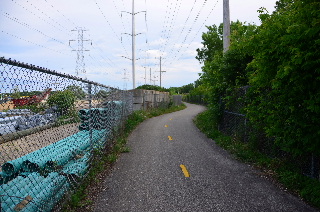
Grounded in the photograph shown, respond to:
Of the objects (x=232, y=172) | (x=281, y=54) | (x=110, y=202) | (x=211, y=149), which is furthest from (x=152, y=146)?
(x=281, y=54)

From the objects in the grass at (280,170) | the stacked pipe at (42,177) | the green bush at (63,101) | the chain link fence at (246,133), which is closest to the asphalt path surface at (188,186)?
the grass at (280,170)

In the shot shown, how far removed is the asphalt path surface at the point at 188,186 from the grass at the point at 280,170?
218 mm

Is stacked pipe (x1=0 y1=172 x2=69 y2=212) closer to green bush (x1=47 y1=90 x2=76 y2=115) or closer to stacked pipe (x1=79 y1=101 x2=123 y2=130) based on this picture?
green bush (x1=47 y1=90 x2=76 y2=115)

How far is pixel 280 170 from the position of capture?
19.2 ft

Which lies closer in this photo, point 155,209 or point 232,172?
point 155,209

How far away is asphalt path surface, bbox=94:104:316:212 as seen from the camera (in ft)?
14.2

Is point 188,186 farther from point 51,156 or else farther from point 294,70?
point 294,70

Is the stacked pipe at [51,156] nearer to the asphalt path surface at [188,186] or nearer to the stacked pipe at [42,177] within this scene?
the stacked pipe at [42,177]

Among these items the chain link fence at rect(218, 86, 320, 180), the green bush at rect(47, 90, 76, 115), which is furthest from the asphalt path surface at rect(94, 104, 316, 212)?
the green bush at rect(47, 90, 76, 115)

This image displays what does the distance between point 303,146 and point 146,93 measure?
2188 centimetres

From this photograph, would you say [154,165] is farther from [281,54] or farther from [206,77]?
[206,77]

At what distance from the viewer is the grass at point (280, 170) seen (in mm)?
4582

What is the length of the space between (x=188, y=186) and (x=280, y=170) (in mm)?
2358

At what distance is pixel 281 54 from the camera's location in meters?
5.03
